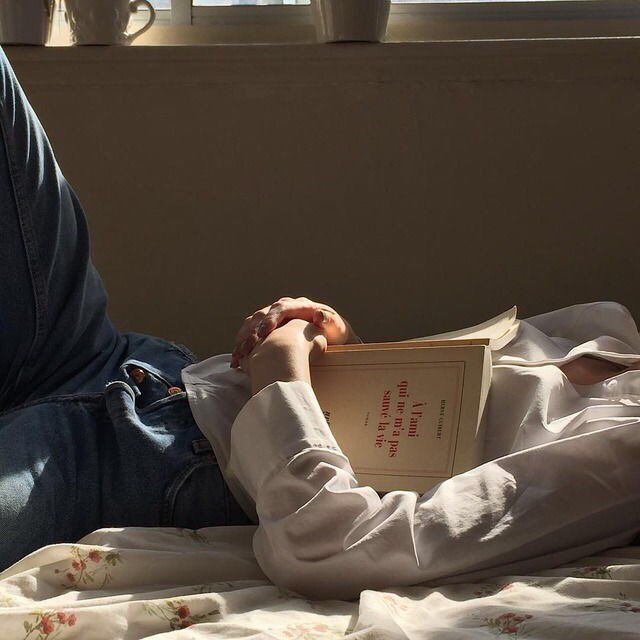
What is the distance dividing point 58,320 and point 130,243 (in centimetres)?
66

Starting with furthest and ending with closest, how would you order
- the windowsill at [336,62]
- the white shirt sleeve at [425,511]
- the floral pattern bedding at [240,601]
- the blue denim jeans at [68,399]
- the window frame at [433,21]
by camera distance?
the window frame at [433,21] → the windowsill at [336,62] → the blue denim jeans at [68,399] → the white shirt sleeve at [425,511] → the floral pattern bedding at [240,601]

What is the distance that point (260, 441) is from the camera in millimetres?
898

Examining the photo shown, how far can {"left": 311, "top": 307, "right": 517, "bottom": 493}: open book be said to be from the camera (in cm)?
93

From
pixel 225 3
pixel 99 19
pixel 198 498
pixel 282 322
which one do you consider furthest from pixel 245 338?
pixel 225 3

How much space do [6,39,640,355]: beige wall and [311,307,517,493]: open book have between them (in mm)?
729

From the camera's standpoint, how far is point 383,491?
957 millimetres

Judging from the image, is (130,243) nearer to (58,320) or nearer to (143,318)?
(143,318)

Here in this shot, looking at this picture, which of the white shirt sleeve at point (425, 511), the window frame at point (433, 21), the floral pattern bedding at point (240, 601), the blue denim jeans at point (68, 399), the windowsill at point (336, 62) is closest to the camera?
the floral pattern bedding at point (240, 601)

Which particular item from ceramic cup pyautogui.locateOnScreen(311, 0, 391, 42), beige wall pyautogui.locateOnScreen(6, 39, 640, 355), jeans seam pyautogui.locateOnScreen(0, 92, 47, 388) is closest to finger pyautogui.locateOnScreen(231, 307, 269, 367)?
jeans seam pyautogui.locateOnScreen(0, 92, 47, 388)

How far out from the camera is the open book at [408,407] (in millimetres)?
934

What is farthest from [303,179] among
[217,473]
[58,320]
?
[217,473]

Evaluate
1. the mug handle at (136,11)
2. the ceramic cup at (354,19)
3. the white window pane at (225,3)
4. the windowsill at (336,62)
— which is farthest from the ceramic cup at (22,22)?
the ceramic cup at (354,19)

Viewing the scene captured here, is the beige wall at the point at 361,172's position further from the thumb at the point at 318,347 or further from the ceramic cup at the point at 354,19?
the thumb at the point at 318,347

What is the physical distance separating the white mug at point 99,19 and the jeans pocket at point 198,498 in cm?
102
